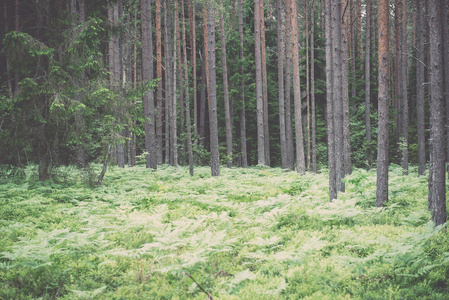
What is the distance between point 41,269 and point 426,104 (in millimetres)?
29558

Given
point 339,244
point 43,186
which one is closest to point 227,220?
point 339,244

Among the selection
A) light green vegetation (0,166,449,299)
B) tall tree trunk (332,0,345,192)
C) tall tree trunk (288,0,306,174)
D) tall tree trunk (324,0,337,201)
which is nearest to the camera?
light green vegetation (0,166,449,299)

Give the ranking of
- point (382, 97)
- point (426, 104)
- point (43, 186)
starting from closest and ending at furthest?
point (382, 97)
point (43, 186)
point (426, 104)

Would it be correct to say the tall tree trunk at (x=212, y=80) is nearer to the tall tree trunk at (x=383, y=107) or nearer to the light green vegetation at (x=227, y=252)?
the light green vegetation at (x=227, y=252)

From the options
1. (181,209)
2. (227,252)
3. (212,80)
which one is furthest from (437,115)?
(212,80)

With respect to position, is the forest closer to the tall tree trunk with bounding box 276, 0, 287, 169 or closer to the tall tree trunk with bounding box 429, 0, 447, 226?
the tall tree trunk with bounding box 429, 0, 447, 226

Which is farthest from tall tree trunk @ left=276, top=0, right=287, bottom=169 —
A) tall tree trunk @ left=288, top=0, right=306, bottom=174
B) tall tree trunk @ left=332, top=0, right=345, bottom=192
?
tall tree trunk @ left=332, top=0, right=345, bottom=192

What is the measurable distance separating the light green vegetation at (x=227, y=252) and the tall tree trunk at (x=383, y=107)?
2.31ft

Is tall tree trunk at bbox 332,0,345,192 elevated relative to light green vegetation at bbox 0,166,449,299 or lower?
elevated

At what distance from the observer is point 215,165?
14078 millimetres

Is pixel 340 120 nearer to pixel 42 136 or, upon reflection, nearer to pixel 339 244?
pixel 339 244

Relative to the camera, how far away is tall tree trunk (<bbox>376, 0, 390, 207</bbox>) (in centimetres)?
709

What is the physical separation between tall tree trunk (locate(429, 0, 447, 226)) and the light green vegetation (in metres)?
0.63

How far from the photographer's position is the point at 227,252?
5.09 meters
